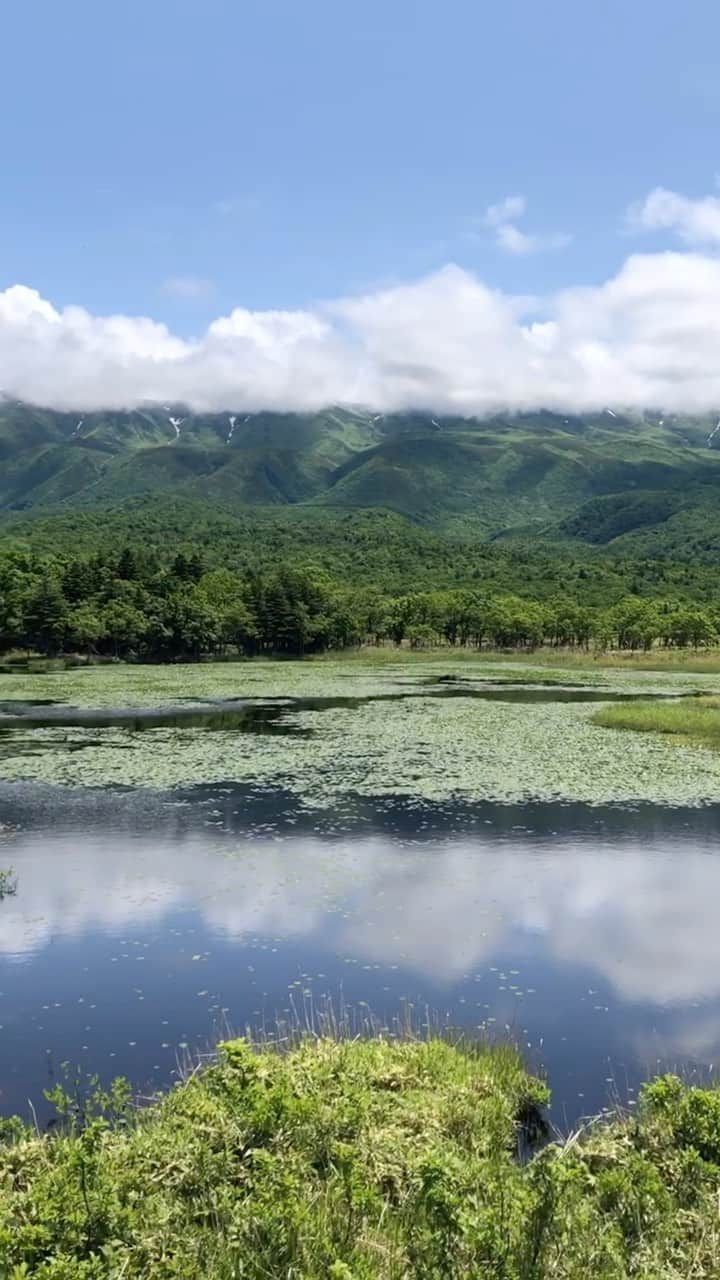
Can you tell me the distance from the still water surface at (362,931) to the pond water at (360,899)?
0.08m

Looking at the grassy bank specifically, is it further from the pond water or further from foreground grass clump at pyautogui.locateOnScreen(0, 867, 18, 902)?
foreground grass clump at pyautogui.locateOnScreen(0, 867, 18, 902)

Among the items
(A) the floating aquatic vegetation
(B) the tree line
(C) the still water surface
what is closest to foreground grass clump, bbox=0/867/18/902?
(C) the still water surface

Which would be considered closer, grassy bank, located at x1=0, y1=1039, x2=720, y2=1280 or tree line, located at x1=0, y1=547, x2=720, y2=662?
grassy bank, located at x1=0, y1=1039, x2=720, y2=1280

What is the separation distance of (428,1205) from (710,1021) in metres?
10.1

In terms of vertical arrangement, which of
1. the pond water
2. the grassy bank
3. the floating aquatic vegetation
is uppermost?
the grassy bank

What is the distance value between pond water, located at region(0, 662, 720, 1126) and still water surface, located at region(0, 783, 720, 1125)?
8 cm

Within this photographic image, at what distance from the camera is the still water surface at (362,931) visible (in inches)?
664

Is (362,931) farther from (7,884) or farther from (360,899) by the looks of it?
(7,884)

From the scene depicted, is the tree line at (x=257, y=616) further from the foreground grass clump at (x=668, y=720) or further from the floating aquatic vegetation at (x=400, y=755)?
the foreground grass clump at (x=668, y=720)

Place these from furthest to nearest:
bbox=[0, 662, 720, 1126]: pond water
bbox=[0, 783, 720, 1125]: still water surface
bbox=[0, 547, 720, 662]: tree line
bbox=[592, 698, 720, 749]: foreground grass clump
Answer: bbox=[0, 547, 720, 662]: tree line < bbox=[592, 698, 720, 749]: foreground grass clump < bbox=[0, 662, 720, 1126]: pond water < bbox=[0, 783, 720, 1125]: still water surface

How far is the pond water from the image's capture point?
17.2 meters

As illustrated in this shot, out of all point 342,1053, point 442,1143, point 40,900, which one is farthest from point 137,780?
point 442,1143

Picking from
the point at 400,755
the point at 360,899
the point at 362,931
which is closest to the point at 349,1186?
the point at 362,931

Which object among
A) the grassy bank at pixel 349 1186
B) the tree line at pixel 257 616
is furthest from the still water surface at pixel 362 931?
the tree line at pixel 257 616
